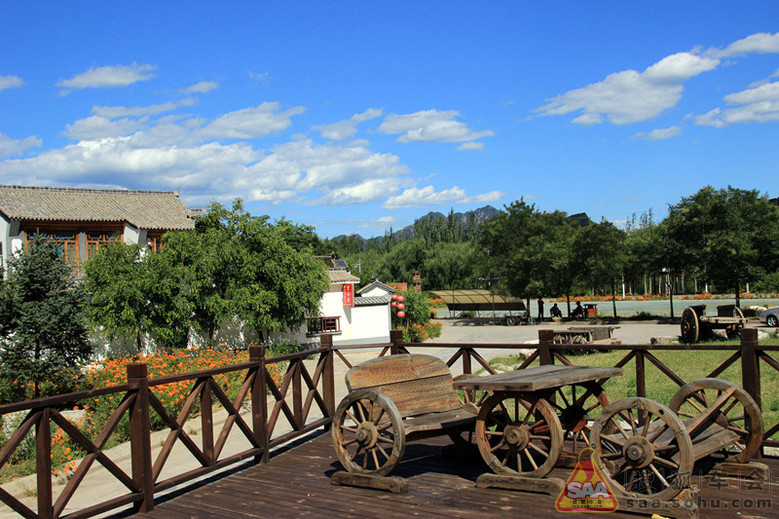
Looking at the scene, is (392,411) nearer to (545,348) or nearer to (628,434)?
(628,434)

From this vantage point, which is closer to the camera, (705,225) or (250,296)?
(250,296)

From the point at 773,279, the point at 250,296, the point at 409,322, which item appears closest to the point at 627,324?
the point at 409,322

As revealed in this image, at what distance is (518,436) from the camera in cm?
502

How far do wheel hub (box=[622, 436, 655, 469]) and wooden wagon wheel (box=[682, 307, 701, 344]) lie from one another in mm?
16472

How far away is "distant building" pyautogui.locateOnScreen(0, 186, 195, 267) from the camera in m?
31.3

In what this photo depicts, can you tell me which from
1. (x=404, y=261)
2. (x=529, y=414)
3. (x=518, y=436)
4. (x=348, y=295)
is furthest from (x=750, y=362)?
(x=404, y=261)

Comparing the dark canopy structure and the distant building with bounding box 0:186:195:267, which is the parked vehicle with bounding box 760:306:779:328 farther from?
the distant building with bounding box 0:186:195:267

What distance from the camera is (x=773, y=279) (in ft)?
138

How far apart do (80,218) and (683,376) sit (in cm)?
2981

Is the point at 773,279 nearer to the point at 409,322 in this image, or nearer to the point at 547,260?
the point at 547,260

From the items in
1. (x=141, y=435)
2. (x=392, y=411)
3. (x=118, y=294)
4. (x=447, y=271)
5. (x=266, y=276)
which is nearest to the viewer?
(x=141, y=435)

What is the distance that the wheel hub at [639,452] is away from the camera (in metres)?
4.47

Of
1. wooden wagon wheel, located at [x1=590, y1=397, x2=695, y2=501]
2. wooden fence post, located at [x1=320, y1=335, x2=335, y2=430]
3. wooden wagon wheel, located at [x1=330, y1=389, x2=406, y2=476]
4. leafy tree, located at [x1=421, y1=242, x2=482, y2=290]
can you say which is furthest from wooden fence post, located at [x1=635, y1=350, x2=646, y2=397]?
leafy tree, located at [x1=421, y1=242, x2=482, y2=290]

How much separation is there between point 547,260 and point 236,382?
24.3 metres
